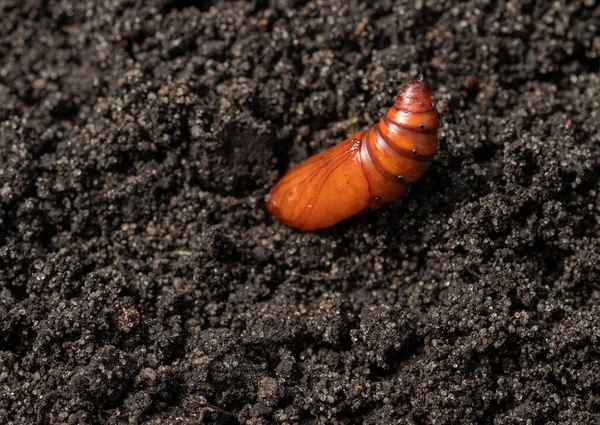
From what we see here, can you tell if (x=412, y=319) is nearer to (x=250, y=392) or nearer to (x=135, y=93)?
(x=250, y=392)

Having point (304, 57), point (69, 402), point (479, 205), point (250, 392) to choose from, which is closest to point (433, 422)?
point (250, 392)

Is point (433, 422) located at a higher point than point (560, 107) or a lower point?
lower

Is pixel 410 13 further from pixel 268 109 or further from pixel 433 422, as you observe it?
pixel 433 422

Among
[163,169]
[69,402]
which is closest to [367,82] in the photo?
[163,169]

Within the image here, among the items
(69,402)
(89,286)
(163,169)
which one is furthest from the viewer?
(163,169)

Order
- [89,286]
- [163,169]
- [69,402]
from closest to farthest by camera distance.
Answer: [69,402]
[89,286]
[163,169]

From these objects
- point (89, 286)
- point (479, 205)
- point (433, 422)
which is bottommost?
point (433, 422)

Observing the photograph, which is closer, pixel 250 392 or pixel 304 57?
pixel 250 392
